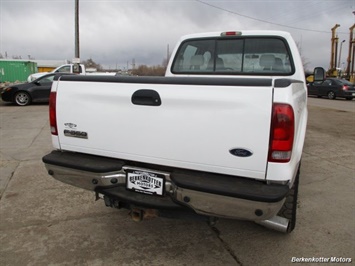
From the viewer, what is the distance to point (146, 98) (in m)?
2.40

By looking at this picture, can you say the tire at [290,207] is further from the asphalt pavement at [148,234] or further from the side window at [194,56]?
the side window at [194,56]

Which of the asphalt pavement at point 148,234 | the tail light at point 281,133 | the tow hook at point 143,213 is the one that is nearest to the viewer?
the tail light at point 281,133

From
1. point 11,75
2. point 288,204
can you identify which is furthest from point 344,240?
point 11,75

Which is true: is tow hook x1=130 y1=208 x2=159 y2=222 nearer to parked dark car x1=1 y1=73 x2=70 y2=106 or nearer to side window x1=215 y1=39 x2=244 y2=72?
side window x1=215 y1=39 x2=244 y2=72

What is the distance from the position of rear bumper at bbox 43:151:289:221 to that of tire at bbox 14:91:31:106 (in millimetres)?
12553

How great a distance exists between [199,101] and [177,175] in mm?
594

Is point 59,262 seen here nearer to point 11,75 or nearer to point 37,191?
point 37,191

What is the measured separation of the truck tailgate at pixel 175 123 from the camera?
2.09 metres

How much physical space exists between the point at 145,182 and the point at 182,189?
37cm

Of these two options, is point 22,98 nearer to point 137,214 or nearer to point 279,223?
point 137,214

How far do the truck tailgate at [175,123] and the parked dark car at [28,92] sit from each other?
12.4 metres

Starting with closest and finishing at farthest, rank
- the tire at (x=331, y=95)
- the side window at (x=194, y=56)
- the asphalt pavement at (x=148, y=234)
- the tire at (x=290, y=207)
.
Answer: the asphalt pavement at (x=148, y=234) → the tire at (x=290, y=207) → the side window at (x=194, y=56) → the tire at (x=331, y=95)

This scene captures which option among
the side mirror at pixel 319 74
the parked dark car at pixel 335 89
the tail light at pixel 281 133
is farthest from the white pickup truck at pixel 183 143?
the parked dark car at pixel 335 89

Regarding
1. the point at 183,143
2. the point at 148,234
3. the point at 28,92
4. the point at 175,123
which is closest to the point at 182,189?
the point at 183,143
